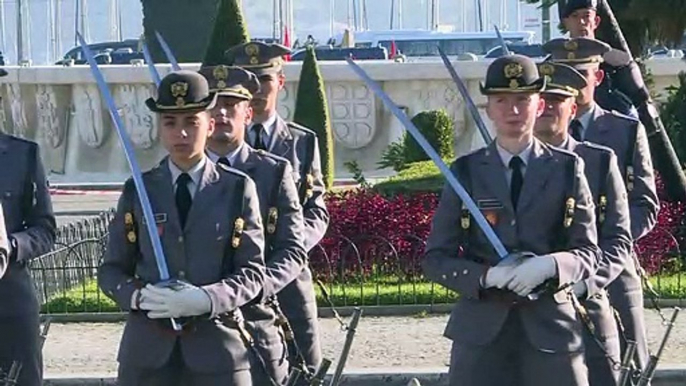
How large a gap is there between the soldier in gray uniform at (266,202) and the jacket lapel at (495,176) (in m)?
0.83

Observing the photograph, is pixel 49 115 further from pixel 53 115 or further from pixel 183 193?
pixel 183 193

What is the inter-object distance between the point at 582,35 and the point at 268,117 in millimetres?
1565

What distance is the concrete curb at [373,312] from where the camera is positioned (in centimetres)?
1294

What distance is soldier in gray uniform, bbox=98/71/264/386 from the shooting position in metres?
6.21

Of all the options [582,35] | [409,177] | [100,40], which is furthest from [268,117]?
[100,40]

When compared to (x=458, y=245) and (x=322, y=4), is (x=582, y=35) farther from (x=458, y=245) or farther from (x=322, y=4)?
(x=322, y=4)

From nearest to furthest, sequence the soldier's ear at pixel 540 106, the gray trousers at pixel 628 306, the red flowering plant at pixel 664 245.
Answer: the soldier's ear at pixel 540 106 < the gray trousers at pixel 628 306 < the red flowering plant at pixel 664 245

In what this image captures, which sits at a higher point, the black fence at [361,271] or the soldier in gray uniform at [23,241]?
the soldier in gray uniform at [23,241]

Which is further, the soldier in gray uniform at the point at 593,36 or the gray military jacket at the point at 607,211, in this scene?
the soldier in gray uniform at the point at 593,36

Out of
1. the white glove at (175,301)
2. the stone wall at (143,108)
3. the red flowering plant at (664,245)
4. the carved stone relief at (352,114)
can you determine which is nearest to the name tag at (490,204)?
the white glove at (175,301)

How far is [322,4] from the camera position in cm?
5947

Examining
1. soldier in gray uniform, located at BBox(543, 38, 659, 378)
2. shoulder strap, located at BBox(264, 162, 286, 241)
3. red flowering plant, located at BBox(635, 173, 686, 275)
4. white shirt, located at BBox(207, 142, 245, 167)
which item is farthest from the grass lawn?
shoulder strap, located at BBox(264, 162, 286, 241)

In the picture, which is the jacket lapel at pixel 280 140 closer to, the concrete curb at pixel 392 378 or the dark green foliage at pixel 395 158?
the concrete curb at pixel 392 378

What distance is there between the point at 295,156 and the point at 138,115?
16833mm
